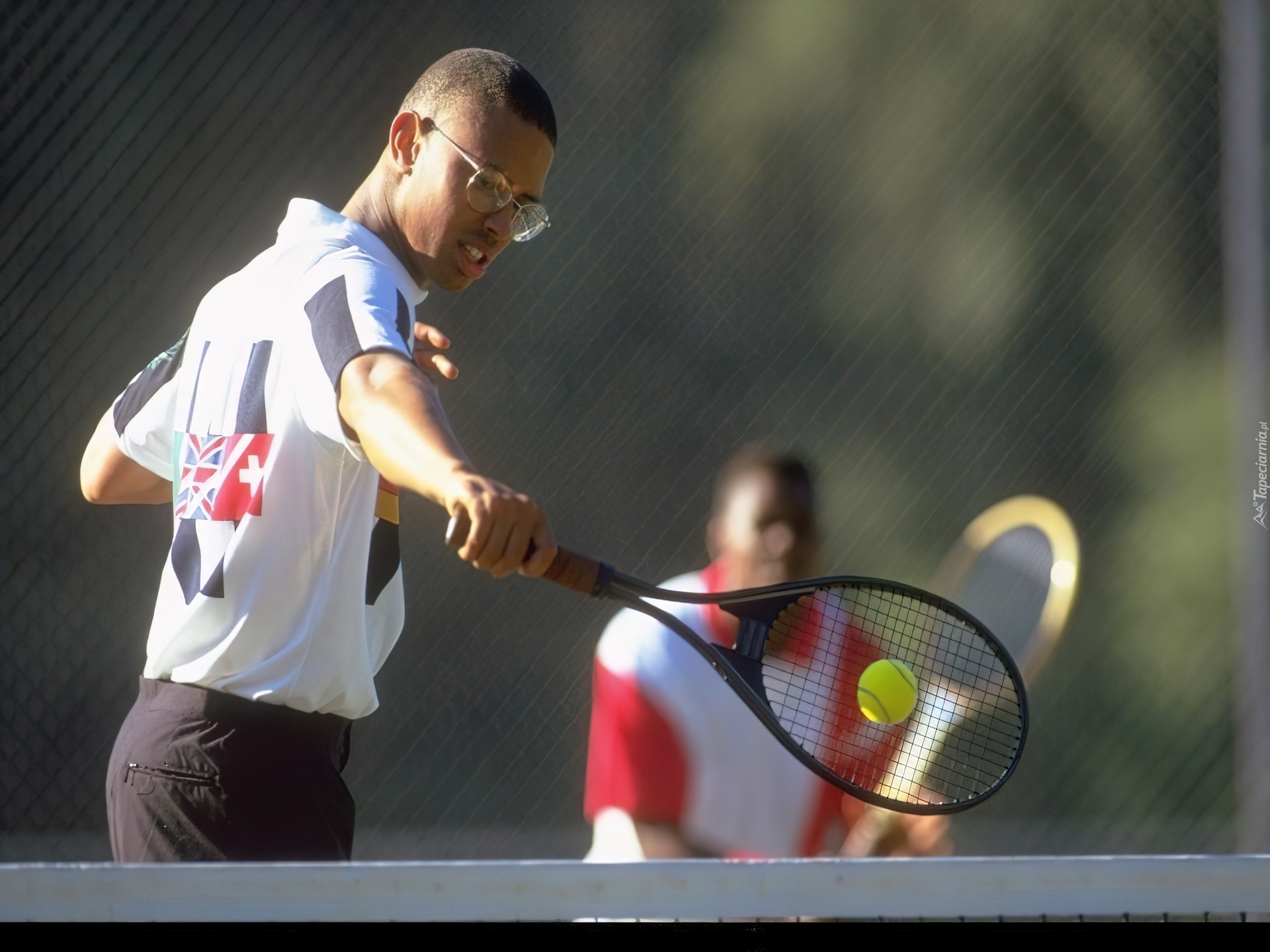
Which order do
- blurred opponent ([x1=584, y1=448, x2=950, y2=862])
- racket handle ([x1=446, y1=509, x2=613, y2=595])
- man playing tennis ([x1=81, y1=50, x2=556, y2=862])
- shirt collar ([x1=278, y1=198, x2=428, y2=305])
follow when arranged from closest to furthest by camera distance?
racket handle ([x1=446, y1=509, x2=613, y2=595]), man playing tennis ([x1=81, y1=50, x2=556, y2=862]), shirt collar ([x1=278, y1=198, x2=428, y2=305]), blurred opponent ([x1=584, y1=448, x2=950, y2=862])

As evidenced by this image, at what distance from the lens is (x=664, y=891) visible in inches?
53.5

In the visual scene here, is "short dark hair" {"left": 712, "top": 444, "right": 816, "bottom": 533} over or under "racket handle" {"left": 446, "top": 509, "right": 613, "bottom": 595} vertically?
under

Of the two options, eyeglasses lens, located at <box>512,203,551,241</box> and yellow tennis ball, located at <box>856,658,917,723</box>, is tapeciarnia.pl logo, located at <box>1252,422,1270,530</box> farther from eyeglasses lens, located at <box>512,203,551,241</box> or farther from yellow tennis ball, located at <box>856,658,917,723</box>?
eyeglasses lens, located at <box>512,203,551,241</box>

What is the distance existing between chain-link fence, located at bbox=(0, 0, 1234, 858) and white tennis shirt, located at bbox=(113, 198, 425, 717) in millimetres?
1284

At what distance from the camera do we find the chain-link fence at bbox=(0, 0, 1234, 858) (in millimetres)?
2625

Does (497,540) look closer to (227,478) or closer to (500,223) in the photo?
(227,478)

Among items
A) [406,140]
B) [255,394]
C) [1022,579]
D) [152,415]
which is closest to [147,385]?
[152,415]

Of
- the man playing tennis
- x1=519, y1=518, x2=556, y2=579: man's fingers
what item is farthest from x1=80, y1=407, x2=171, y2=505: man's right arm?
x1=519, y1=518, x2=556, y2=579: man's fingers

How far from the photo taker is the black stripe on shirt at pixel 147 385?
5.10ft

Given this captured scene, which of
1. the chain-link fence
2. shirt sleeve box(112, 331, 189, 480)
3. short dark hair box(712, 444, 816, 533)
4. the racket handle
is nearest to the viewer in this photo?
the racket handle

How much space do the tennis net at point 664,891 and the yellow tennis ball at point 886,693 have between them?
1.50 ft

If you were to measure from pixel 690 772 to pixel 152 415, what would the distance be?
0.84 metres

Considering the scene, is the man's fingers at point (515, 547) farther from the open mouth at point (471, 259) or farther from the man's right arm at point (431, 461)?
the open mouth at point (471, 259)

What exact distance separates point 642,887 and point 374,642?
1.33 feet
